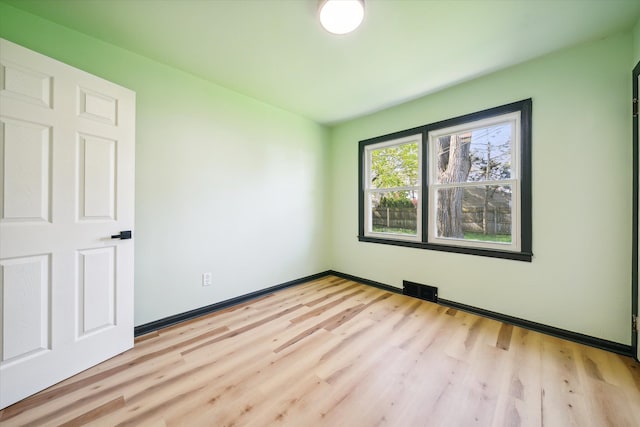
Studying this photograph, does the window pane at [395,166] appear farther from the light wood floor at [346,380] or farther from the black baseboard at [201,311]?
the black baseboard at [201,311]

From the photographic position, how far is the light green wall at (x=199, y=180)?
2.07 meters

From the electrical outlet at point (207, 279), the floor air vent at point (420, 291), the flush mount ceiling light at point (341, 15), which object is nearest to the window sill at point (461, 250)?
the floor air vent at point (420, 291)

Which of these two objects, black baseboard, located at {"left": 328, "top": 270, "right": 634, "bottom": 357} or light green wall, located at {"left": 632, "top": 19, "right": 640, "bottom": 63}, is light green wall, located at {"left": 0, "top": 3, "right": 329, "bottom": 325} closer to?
black baseboard, located at {"left": 328, "top": 270, "right": 634, "bottom": 357}

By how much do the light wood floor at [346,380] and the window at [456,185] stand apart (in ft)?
3.08

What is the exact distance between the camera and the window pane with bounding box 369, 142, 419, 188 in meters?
3.17

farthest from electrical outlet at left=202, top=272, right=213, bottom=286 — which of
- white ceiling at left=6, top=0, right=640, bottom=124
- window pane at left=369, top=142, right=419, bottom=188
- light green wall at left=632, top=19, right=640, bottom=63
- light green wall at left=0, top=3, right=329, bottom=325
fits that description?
light green wall at left=632, top=19, right=640, bottom=63

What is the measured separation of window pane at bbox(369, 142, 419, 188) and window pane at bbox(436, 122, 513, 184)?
0.34 meters

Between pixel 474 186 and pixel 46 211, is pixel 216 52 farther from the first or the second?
pixel 474 186

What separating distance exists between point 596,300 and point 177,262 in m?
3.80

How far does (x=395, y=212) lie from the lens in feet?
11.1

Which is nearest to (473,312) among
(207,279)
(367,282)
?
(367,282)

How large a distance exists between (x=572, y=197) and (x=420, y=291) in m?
1.74

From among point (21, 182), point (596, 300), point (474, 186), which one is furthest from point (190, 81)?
point (596, 300)

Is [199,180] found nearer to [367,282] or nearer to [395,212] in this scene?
[395,212]
